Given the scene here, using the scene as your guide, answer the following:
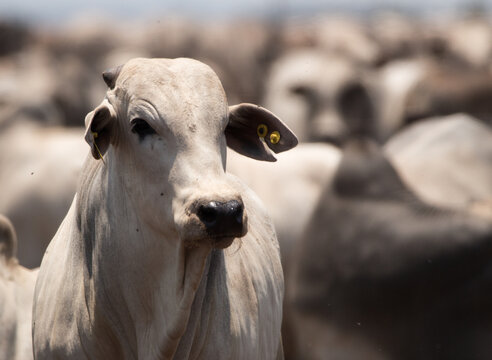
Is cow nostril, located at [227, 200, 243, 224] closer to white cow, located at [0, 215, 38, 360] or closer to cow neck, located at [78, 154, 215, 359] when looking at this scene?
cow neck, located at [78, 154, 215, 359]

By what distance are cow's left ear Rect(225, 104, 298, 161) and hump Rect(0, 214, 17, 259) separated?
1.45 meters

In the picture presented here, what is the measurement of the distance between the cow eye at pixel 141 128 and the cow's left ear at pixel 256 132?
41cm

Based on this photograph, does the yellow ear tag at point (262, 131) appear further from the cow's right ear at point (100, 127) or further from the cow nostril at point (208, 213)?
the cow nostril at point (208, 213)

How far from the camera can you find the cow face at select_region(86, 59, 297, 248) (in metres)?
3.31

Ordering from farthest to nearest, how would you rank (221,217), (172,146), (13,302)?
(13,302) → (172,146) → (221,217)

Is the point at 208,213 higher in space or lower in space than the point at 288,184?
higher

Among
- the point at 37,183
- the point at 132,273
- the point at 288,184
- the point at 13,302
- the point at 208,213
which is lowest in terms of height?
the point at 37,183

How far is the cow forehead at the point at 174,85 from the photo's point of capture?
3.54m

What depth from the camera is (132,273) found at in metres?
3.73

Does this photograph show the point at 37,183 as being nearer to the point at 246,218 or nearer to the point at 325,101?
the point at 325,101

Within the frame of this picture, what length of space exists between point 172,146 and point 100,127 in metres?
0.30

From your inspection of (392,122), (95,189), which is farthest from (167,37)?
(95,189)

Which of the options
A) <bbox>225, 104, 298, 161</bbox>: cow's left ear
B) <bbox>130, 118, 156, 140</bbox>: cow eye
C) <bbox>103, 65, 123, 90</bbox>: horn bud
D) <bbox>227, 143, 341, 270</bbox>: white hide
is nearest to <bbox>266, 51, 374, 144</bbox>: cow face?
<bbox>227, 143, 341, 270</bbox>: white hide

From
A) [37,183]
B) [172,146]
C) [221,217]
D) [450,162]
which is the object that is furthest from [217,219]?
[37,183]
